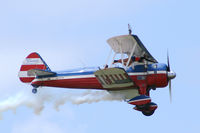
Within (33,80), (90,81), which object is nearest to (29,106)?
(33,80)

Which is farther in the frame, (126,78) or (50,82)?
(50,82)

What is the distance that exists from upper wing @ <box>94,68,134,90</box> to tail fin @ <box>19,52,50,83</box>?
11.8 ft

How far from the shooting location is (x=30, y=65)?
3156cm

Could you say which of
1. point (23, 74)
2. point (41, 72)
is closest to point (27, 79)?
point (23, 74)

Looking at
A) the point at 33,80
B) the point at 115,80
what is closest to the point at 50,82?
the point at 33,80

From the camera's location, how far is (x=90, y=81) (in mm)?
29766

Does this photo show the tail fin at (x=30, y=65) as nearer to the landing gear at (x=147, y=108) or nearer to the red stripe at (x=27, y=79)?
the red stripe at (x=27, y=79)

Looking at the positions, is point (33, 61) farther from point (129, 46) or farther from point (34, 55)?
point (129, 46)

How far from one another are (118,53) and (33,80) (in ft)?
13.9

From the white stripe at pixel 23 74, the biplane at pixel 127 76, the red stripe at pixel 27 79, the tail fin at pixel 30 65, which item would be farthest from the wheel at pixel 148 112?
the white stripe at pixel 23 74

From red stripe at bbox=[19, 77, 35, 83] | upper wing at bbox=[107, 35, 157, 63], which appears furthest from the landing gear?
red stripe at bbox=[19, 77, 35, 83]

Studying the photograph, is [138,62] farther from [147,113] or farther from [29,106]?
[29,106]

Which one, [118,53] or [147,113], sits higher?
[118,53]

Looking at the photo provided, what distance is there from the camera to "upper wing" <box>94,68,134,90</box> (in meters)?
28.4
